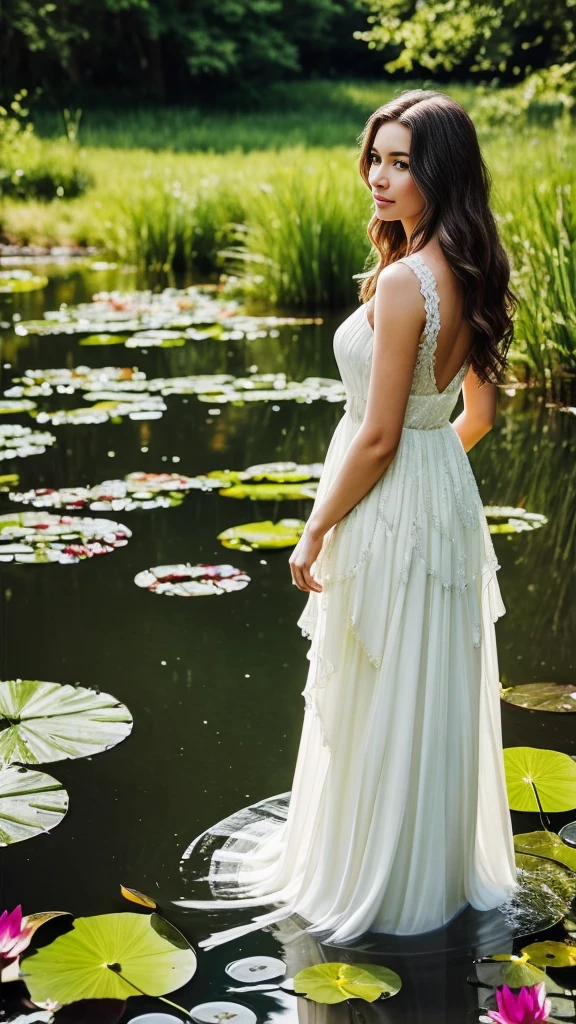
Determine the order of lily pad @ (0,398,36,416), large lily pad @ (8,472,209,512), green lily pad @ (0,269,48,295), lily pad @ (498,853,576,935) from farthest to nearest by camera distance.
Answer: green lily pad @ (0,269,48,295)
lily pad @ (0,398,36,416)
large lily pad @ (8,472,209,512)
lily pad @ (498,853,576,935)

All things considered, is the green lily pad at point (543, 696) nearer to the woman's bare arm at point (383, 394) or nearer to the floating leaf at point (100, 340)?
the woman's bare arm at point (383, 394)

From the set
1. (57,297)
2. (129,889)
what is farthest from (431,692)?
(57,297)

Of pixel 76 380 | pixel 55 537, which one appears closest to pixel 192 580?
pixel 55 537

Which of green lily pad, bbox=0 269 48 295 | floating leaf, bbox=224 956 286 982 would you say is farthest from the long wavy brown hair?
green lily pad, bbox=0 269 48 295

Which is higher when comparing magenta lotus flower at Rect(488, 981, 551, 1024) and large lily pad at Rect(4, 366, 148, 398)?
large lily pad at Rect(4, 366, 148, 398)

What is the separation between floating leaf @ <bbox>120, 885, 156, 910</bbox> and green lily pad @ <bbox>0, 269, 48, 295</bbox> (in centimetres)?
835

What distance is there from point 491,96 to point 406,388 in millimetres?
17427

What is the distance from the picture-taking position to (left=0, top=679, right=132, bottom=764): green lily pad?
2.93 metres

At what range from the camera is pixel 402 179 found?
6.64ft

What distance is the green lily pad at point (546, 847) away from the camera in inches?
98.3

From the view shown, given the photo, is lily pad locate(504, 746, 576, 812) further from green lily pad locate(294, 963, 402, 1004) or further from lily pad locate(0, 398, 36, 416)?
lily pad locate(0, 398, 36, 416)

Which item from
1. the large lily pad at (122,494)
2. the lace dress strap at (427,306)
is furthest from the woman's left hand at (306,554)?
the large lily pad at (122,494)

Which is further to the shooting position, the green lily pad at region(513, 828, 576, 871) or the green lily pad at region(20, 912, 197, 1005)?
the green lily pad at region(513, 828, 576, 871)

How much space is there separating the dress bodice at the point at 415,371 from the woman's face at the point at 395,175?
11 centimetres
